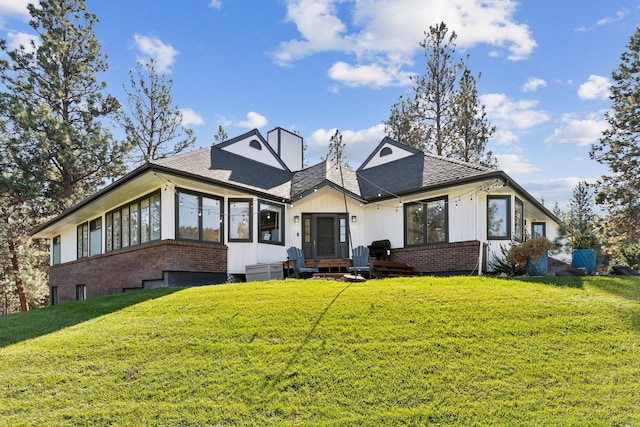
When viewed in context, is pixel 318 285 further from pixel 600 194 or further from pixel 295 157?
pixel 600 194

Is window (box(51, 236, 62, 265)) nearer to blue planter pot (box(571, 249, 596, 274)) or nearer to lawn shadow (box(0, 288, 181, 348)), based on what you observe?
lawn shadow (box(0, 288, 181, 348))

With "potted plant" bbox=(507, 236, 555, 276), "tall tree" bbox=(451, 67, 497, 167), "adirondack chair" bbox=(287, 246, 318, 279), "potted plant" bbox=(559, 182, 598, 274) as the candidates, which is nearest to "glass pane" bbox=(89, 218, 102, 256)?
"adirondack chair" bbox=(287, 246, 318, 279)

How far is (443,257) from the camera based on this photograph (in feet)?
39.7

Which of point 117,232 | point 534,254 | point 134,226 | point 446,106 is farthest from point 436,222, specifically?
point 446,106

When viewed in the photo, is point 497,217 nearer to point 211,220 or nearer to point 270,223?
point 270,223

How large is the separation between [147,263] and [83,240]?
278 inches

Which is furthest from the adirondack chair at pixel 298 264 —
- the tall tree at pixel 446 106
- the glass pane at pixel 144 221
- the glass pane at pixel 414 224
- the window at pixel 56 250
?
the tall tree at pixel 446 106

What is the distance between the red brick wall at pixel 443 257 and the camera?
11531 millimetres

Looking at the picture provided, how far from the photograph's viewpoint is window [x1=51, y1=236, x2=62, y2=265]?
1950 cm

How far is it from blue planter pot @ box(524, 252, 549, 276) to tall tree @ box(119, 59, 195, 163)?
19.6m

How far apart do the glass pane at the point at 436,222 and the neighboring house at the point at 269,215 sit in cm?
3

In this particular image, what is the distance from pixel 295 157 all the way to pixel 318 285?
9.27 metres

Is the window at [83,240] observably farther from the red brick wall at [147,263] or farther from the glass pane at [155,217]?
the glass pane at [155,217]

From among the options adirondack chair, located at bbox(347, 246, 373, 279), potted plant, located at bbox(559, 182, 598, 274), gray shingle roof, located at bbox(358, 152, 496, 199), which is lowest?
adirondack chair, located at bbox(347, 246, 373, 279)
